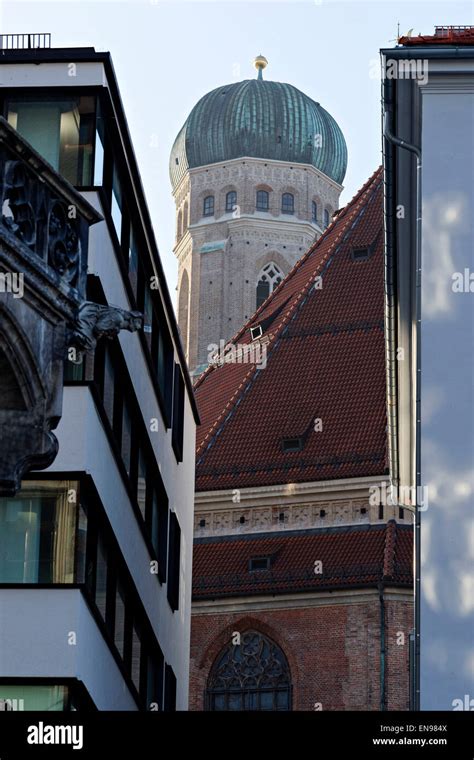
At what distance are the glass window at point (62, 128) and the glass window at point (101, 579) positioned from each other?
3.37m

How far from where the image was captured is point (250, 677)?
37781 millimetres

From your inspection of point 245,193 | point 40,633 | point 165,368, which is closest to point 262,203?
point 245,193

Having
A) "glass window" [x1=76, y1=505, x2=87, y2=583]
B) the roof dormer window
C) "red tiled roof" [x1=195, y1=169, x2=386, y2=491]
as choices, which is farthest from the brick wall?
"glass window" [x1=76, y1=505, x2=87, y2=583]

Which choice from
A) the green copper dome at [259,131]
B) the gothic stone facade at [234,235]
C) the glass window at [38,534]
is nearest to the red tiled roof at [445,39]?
the glass window at [38,534]

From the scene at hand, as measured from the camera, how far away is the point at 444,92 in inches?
683

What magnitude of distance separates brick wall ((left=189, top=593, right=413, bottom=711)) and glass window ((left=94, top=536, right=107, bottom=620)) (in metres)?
18.5

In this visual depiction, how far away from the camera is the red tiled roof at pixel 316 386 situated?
39.3m

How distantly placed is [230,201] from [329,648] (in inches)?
1297

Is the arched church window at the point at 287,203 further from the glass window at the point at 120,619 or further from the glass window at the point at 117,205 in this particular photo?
the glass window at the point at 120,619

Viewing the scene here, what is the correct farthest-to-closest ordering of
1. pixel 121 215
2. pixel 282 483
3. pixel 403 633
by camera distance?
pixel 282 483 → pixel 403 633 → pixel 121 215

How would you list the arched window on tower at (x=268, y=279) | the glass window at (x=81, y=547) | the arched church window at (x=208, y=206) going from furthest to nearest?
the arched church window at (x=208, y=206) < the arched window on tower at (x=268, y=279) < the glass window at (x=81, y=547)
